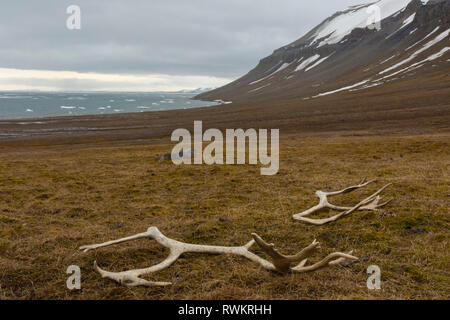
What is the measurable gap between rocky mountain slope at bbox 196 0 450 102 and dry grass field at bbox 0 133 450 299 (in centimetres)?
7328

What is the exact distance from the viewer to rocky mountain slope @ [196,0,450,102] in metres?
98.4

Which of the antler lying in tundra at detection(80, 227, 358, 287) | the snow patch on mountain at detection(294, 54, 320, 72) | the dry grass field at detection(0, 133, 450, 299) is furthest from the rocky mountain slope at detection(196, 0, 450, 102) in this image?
the antler lying in tundra at detection(80, 227, 358, 287)

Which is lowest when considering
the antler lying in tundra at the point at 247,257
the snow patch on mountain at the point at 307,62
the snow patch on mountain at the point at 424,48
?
the antler lying in tundra at the point at 247,257

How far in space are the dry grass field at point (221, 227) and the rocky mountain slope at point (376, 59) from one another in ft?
240

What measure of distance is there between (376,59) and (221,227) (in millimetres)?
147979

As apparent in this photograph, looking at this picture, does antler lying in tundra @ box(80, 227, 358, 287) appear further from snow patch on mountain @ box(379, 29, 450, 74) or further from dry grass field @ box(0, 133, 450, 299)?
snow patch on mountain @ box(379, 29, 450, 74)

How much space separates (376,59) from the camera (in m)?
135

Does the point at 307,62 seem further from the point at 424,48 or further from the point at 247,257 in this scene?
the point at 247,257

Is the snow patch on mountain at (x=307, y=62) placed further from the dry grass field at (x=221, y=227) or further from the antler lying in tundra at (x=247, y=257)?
the antler lying in tundra at (x=247, y=257)

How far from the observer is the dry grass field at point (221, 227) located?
5.30m

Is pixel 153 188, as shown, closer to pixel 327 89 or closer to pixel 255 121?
pixel 255 121

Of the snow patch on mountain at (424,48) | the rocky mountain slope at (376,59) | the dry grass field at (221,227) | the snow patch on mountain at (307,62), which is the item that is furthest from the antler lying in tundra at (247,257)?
the snow patch on mountain at (307,62)

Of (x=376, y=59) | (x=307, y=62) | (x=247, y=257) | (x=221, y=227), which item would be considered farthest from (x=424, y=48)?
(x=247, y=257)

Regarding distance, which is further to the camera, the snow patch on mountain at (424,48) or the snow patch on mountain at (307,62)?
the snow patch on mountain at (307,62)
